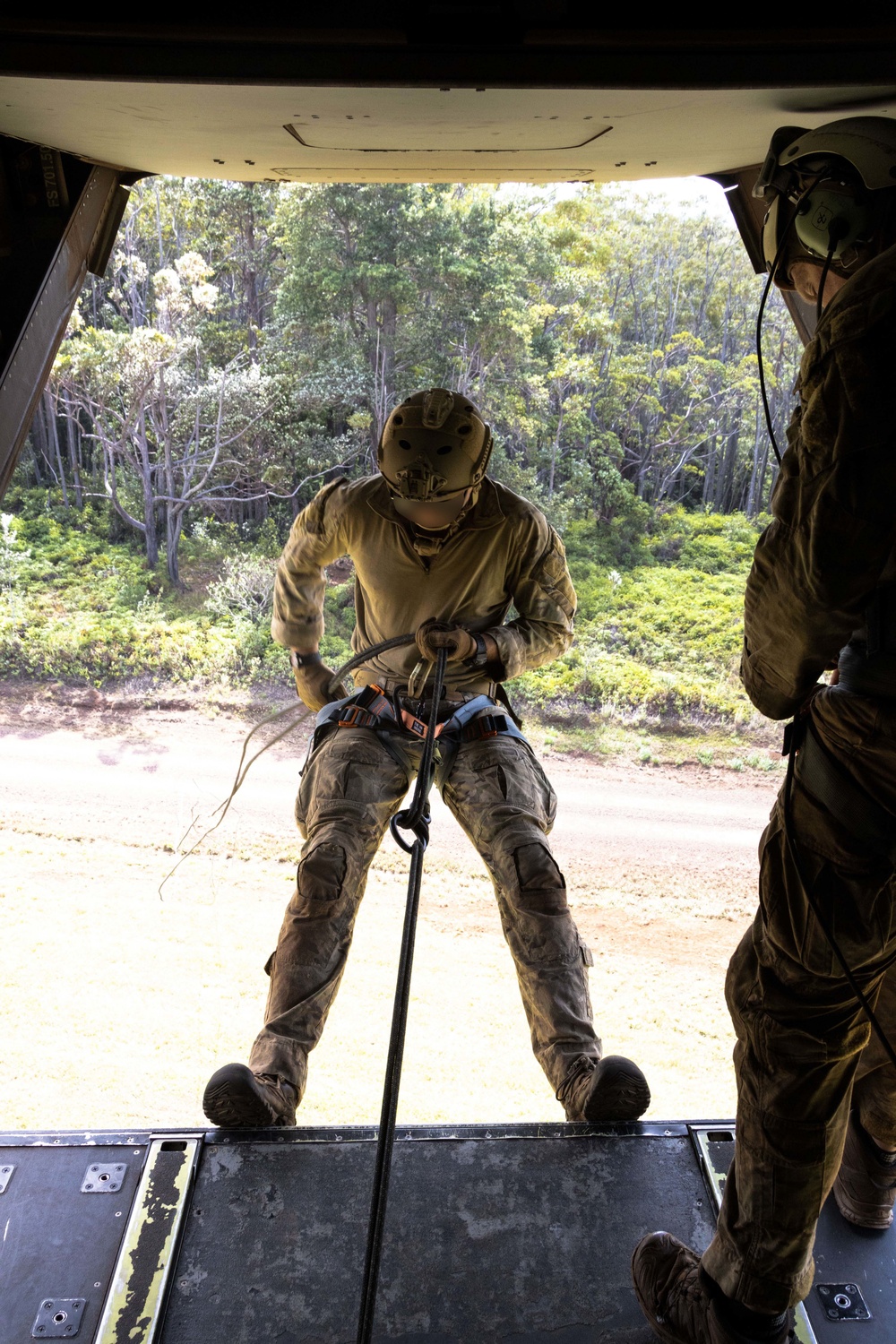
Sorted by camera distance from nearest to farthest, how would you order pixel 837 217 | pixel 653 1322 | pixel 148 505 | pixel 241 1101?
pixel 837 217 < pixel 653 1322 < pixel 241 1101 < pixel 148 505

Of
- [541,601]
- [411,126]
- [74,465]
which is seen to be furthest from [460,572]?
[74,465]

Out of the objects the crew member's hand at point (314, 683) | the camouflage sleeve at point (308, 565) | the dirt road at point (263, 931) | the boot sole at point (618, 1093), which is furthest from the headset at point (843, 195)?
the dirt road at point (263, 931)

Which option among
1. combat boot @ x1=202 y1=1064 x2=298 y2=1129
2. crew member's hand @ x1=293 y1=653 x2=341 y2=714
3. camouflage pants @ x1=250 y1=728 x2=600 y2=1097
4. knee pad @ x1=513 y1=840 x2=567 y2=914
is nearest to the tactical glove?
crew member's hand @ x1=293 y1=653 x2=341 y2=714

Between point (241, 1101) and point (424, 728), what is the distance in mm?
1177

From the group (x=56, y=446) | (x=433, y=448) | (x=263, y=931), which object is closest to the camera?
(x=433, y=448)

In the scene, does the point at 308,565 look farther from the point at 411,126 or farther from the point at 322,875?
the point at 411,126

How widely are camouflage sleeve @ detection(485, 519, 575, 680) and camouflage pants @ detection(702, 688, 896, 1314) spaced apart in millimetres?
1482

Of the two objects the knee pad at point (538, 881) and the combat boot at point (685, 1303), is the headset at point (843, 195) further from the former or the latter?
the combat boot at point (685, 1303)

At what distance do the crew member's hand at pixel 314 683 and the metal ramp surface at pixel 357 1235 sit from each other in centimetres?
141

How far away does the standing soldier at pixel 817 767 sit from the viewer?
58.1 inches

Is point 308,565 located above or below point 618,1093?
above

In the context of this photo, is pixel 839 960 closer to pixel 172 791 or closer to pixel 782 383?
pixel 172 791

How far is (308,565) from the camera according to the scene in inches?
131

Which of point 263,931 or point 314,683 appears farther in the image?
point 263,931
